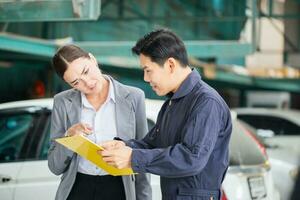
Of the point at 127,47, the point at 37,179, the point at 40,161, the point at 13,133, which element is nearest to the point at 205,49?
the point at 127,47

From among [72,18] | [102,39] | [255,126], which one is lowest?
[255,126]

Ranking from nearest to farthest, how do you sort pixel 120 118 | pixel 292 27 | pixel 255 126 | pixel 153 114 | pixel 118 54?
pixel 120 118, pixel 153 114, pixel 118 54, pixel 255 126, pixel 292 27

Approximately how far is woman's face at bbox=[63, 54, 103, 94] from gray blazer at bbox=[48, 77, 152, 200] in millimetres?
136

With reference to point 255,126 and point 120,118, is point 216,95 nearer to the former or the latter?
point 120,118

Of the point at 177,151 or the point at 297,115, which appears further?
the point at 297,115

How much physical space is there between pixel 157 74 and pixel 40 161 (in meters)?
2.50

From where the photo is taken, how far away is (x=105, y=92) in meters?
3.39

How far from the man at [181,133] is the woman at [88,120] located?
1.69 ft

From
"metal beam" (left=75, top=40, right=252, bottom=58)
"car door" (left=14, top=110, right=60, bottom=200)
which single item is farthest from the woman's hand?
"metal beam" (left=75, top=40, right=252, bottom=58)

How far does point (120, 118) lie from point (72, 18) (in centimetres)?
255

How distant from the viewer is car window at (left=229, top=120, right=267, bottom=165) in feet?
16.9

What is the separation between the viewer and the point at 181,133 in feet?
8.70

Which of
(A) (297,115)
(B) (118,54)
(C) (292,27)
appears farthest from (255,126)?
(C) (292,27)

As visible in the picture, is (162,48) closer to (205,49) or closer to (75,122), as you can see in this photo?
(75,122)
